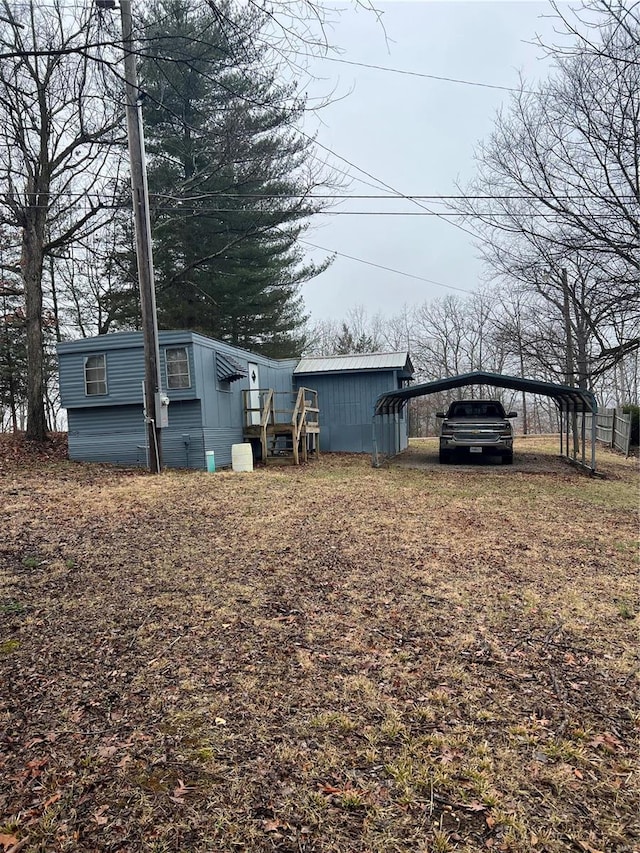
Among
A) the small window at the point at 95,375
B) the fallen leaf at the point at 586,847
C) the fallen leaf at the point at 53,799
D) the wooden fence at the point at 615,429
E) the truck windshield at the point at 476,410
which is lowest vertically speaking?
the fallen leaf at the point at 586,847

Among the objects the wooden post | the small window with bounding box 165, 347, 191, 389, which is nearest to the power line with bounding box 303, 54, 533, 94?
the wooden post

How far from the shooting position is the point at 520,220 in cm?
930

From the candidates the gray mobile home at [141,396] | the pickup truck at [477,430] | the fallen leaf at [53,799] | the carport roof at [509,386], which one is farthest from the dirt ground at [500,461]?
the fallen leaf at [53,799]

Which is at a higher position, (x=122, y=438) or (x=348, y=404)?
(x=348, y=404)

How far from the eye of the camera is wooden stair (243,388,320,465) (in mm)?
12492

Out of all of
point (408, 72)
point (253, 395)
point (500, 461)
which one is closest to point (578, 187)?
point (408, 72)

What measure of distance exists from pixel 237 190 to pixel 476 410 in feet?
31.3

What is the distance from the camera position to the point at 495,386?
12758 mm

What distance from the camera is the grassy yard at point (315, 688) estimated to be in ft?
6.33

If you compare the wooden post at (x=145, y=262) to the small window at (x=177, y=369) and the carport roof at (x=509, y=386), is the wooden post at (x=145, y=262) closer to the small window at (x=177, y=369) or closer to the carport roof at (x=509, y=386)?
the small window at (x=177, y=369)

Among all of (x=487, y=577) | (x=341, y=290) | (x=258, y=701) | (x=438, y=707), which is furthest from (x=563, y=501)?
(x=341, y=290)

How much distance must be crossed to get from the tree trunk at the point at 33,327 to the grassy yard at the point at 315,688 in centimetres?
700

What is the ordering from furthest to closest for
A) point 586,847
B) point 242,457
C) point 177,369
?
point 177,369 → point 242,457 → point 586,847

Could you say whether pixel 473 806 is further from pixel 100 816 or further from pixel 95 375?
pixel 95 375
